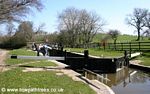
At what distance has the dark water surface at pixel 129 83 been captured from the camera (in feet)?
58.9

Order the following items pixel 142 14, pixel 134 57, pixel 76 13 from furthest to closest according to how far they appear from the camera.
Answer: pixel 142 14
pixel 76 13
pixel 134 57

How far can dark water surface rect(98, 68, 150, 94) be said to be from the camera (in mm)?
17953

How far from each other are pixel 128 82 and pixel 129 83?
1.64 feet

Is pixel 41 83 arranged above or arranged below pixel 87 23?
below

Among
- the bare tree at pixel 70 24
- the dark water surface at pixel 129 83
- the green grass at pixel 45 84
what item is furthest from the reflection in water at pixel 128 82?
the bare tree at pixel 70 24

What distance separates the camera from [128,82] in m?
21.5

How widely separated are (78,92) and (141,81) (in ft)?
30.8

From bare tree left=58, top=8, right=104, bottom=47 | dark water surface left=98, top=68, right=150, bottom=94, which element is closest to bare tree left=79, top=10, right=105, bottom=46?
bare tree left=58, top=8, right=104, bottom=47

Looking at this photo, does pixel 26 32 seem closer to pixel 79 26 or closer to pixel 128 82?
pixel 79 26

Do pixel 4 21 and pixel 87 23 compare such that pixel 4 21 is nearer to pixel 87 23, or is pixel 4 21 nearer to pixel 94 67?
pixel 94 67

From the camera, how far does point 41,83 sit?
14305 mm

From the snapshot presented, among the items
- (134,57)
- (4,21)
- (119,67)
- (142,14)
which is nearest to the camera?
(119,67)

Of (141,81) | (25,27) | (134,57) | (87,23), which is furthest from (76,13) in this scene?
(141,81)

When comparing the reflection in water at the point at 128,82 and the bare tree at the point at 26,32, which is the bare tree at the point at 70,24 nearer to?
the bare tree at the point at 26,32
